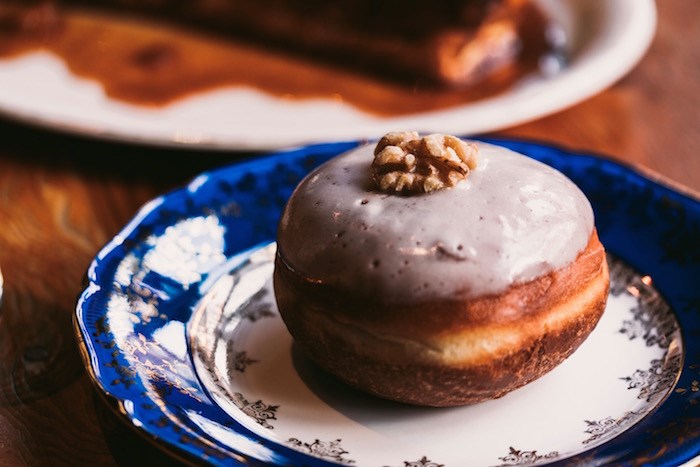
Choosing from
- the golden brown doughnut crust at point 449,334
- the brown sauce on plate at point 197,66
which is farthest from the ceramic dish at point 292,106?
the golden brown doughnut crust at point 449,334

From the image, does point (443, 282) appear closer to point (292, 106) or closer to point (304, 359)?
point (304, 359)

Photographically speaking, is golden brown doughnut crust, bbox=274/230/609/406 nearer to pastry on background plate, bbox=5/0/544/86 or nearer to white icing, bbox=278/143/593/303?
white icing, bbox=278/143/593/303

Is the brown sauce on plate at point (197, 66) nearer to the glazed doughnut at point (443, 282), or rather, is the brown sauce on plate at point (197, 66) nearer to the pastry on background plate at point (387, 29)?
the pastry on background plate at point (387, 29)

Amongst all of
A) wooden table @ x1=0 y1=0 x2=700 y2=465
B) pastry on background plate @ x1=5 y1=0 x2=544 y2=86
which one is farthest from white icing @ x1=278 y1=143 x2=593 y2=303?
pastry on background plate @ x1=5 y1=0 x2=544 y2=86

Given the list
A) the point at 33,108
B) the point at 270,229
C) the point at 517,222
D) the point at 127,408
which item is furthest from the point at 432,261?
the point at 33,108

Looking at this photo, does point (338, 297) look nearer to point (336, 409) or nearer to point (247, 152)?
point (336, 409)

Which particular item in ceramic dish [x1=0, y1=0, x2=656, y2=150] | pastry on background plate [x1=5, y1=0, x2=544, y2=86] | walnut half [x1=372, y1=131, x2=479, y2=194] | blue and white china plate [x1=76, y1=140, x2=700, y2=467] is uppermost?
pastry on background plate [x1=5, y1=0, x2=544, y2=86]
